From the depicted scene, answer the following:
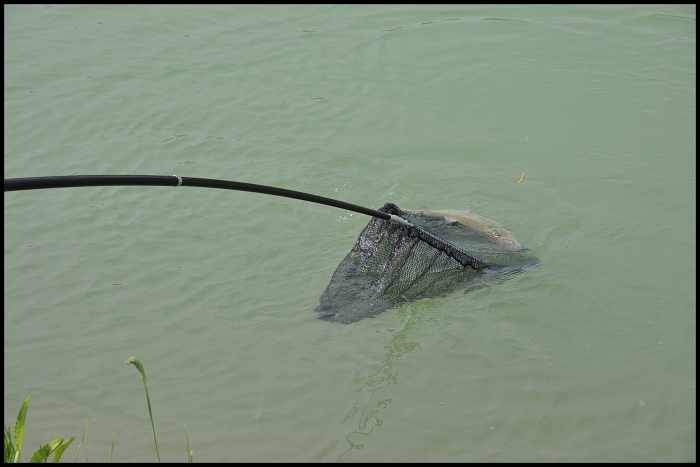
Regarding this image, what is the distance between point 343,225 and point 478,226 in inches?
44.9

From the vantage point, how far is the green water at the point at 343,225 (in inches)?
152

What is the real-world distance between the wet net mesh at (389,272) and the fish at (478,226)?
0.39 meters

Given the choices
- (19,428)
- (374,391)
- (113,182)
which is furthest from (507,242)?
(19,428)

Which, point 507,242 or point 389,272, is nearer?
point 389,272

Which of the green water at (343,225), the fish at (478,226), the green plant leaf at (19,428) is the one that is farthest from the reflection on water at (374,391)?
the green plant leaf at (19,428)

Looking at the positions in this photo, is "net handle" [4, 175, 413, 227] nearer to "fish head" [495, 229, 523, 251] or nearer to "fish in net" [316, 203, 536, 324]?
"fish in net" [316, 203, 536, 324]

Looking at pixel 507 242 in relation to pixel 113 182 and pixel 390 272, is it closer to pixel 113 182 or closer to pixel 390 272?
pixel 390 272

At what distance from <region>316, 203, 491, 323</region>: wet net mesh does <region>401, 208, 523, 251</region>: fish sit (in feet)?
1.27

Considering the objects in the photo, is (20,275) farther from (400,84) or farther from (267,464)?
(400,84)

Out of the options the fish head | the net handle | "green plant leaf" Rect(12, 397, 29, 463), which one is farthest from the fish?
"green plant leaf" Rect(12, 397, 29, 463)

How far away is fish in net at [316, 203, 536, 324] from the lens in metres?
4.23

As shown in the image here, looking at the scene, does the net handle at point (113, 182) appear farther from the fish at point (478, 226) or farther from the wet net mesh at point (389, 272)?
the fish at point (478, 226)

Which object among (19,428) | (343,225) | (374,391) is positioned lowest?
(374,391)

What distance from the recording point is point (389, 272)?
4.30 m
